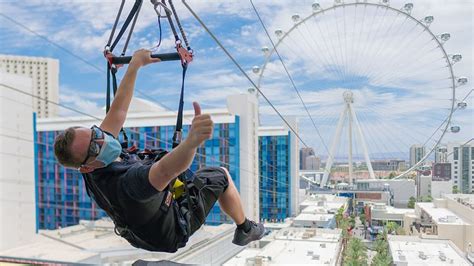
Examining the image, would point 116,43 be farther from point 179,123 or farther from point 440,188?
point 440,188

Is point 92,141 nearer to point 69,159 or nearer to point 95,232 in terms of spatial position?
point 69,159

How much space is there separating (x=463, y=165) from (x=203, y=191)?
4.55m

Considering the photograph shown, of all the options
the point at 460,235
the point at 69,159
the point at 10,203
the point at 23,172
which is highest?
the point at 69,159

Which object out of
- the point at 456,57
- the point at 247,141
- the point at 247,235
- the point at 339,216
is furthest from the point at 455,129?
the point at 247,235

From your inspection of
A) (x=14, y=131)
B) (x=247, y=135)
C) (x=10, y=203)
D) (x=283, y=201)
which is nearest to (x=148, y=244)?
(x=10, y=203)

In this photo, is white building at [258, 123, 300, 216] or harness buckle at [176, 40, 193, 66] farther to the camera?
white building at [258, 123, 300, 216]

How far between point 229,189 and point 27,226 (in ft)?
17.3

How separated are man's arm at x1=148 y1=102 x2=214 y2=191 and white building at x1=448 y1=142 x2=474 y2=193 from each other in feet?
13.5

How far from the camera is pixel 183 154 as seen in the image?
0.44 metres

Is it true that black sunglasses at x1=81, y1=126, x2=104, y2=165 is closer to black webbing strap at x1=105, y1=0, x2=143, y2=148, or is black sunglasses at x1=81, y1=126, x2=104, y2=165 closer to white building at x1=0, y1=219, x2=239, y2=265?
black webbing strap at x1=105, y1=0, x2=143, y2=148

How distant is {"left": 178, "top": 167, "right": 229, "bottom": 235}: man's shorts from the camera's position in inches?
24.6

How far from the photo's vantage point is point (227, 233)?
5.98m

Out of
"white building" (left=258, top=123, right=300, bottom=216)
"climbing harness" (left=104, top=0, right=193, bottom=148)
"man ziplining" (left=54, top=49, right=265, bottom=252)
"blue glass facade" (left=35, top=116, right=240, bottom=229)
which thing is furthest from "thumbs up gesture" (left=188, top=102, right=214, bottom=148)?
"white building" (left=258, top=123, right=300, bottom=216)

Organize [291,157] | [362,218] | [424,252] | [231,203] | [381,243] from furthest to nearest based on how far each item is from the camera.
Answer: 1. [291,157]
2. [362,218]
3. [381,243]
4. [424,252]
5. [231,203]
